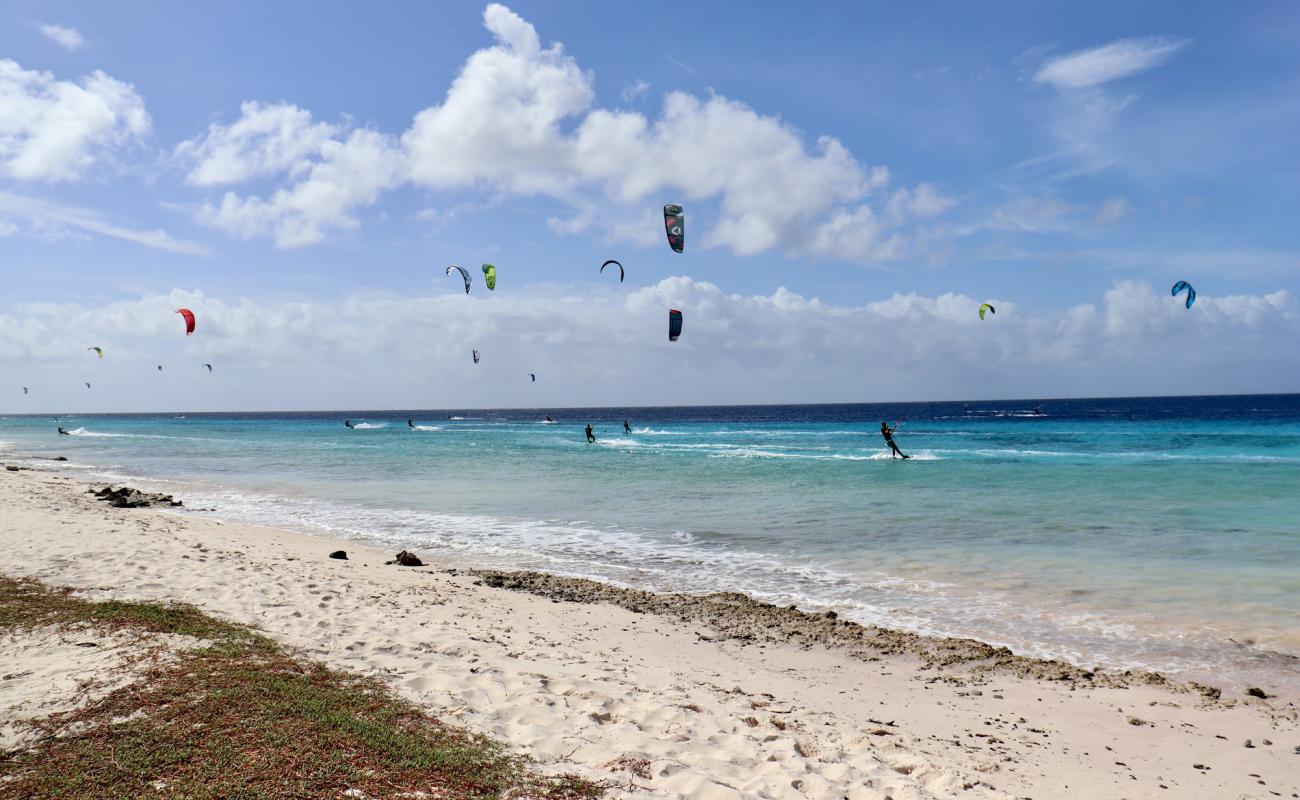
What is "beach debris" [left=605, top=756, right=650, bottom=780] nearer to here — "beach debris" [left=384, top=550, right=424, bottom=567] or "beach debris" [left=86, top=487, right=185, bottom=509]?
"beach debris" [left=384, top=550, right=424, bottom=567]

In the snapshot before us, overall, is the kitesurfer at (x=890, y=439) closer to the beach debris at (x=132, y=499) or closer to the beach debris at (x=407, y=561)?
the beach debris at (x=407, y=561)

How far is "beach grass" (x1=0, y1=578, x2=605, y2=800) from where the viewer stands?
4137 millimetres

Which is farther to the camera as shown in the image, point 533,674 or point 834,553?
point 834,553

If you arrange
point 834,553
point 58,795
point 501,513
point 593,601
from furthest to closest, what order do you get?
1. point 501,513
2. point 834,553
3. point 593,601
4. point 58,795

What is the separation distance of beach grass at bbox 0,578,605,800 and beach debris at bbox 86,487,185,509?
15.6 m

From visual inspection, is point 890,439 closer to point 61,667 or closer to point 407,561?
point 407,561

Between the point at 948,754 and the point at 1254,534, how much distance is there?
1284 centimetres

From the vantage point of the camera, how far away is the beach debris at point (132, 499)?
1847cm

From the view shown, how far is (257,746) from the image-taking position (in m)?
4.53

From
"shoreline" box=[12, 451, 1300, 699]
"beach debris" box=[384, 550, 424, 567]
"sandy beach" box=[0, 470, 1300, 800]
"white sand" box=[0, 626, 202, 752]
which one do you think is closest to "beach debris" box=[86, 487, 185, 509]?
"sandy beach" box=[0, 470, 1300, 800]

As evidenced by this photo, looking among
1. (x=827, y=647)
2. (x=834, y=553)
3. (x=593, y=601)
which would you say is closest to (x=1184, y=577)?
(x=834, y=553)

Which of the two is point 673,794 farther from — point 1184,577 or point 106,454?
point 106,454

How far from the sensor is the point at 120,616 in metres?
7.23

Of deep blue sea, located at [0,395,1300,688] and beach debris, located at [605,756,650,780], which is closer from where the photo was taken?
beach debris, located at [605,756,650,780]
